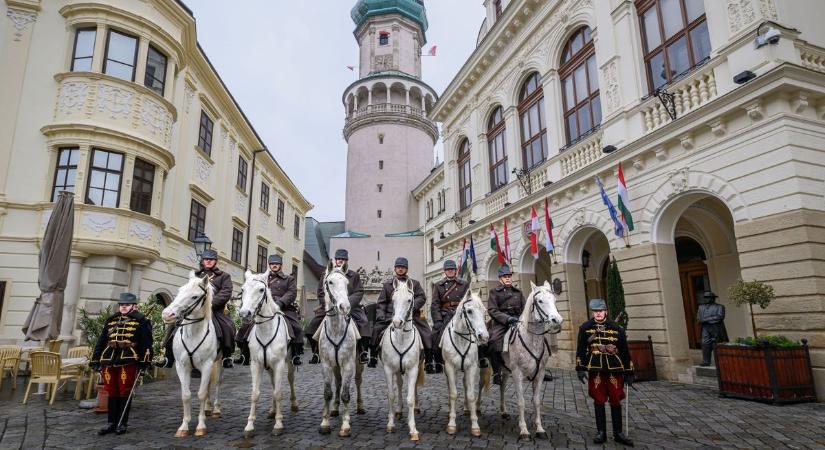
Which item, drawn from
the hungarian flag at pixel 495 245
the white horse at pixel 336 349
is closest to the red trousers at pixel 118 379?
the white horse at pixel 336 349

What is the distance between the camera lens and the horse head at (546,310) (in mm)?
6117

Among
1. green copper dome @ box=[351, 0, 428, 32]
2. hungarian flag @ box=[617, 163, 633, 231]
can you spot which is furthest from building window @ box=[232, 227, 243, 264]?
green copper dome @ box=[351, 0, 428, 32]

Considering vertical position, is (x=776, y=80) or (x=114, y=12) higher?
(x=114, y=12)

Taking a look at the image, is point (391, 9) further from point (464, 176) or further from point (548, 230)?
point (548, 230)

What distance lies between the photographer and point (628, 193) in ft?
43.3

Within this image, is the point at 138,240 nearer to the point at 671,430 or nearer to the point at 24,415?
the point at 24,415

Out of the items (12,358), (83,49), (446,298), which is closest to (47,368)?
(12,358)

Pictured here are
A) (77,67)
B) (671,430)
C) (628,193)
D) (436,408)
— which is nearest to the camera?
(671,430)

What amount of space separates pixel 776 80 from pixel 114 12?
19217 millimetres

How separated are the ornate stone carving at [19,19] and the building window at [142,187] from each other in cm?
574

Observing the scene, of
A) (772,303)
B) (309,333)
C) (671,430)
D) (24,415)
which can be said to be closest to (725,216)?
(772,303)

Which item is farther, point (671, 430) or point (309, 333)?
point (309, 333)

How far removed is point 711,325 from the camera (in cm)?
1166

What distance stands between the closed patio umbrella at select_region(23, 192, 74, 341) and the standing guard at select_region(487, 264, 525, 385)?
30.8 ft
